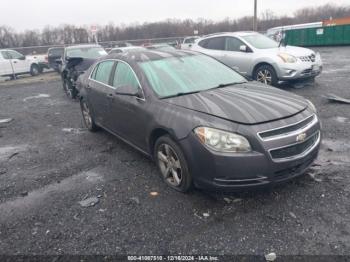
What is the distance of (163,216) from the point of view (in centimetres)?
328

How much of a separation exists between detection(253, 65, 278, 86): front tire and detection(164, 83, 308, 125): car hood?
4943 mm

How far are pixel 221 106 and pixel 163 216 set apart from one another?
1.36 meters

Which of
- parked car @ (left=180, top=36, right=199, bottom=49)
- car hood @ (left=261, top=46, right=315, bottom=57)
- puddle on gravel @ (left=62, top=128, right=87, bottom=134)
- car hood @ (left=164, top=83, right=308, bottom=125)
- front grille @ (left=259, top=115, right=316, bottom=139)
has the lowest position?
puddle on gravel @ (left=62, top=128, right=87, bottom=134)

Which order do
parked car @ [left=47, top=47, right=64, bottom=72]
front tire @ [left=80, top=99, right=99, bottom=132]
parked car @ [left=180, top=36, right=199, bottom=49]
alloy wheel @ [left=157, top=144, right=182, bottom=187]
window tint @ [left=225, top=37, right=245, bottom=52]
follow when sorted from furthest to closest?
1. parked car @ [left=47, top=47, right=64, bottom=72]
2. parked car @ [left=180, top=36, right=199, bottom=49]
3. window tint @ [left=225, top=37, right=245, bottom=52]
4. front tire @ [left=80, top=99, right=99, bottom=132]
5. alloy wheel @ [left=157, top=144, right=182, bottom=187]

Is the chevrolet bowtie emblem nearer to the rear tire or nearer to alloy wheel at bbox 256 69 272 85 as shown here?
alloy wheel at bbox 256 69 272 85

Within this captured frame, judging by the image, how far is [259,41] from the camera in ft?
31.2

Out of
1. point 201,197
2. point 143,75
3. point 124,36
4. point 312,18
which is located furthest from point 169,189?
point 312,18

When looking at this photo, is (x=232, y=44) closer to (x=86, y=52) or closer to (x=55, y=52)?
(x=86, y=52)

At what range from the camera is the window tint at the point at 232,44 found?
955cm

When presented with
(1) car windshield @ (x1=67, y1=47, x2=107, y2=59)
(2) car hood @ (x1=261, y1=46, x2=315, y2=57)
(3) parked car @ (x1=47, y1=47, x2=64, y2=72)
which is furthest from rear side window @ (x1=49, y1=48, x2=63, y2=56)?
(2) car hood @ (x1=261, y1=46, x2=315, y2=57)

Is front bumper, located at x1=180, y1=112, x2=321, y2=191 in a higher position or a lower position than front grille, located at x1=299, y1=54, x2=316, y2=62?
lower

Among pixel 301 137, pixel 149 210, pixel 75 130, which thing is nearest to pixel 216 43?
pixel 75 130

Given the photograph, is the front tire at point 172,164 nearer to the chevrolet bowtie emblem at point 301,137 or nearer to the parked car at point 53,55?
the chevrolet bowtie emblem at point 301,137

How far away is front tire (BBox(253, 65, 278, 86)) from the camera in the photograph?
8.65 meters
